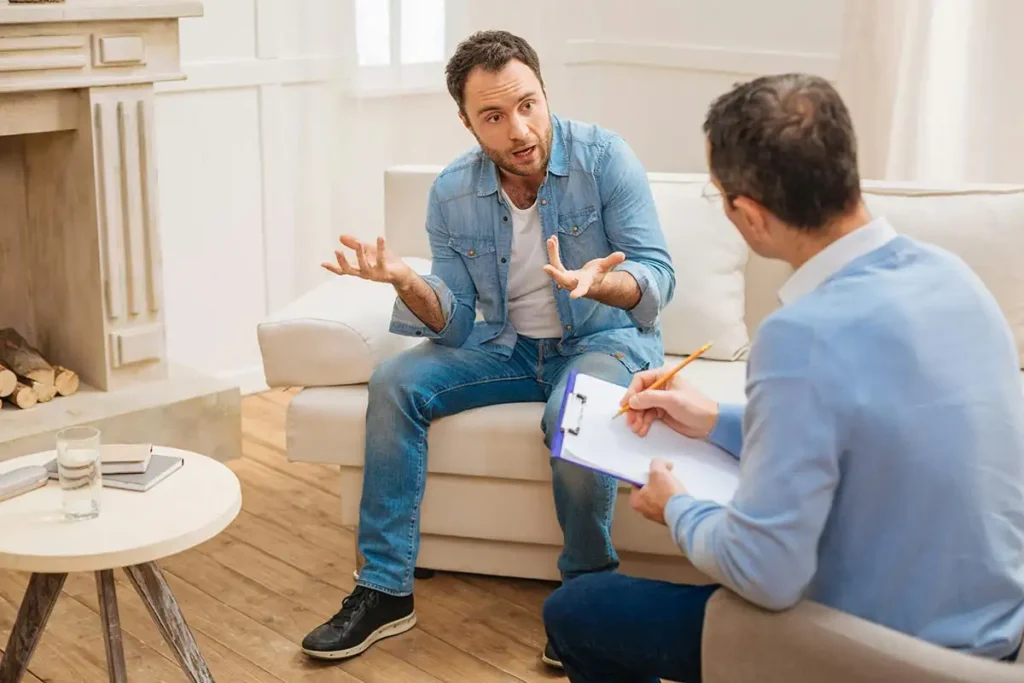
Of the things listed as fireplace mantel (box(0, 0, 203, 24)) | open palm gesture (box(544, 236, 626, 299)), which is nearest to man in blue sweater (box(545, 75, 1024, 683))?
open palm gesture (box(544, 236, 626, 299))

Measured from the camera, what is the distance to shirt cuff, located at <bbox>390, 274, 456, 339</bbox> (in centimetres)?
243

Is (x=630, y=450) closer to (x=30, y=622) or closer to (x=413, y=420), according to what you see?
(x=413, y=420)

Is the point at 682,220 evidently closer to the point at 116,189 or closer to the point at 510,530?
the point at 510,530

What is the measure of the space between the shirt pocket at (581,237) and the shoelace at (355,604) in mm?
730

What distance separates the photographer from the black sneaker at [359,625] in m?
2.32

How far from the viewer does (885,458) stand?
1252mm

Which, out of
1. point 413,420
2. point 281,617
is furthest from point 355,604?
point 413,420

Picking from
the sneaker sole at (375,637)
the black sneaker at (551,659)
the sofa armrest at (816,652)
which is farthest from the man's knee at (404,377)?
the sofa armrest at (816,652)

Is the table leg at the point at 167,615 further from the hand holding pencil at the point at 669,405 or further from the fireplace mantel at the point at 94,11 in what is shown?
the fireplace mantel at the point at 94,11

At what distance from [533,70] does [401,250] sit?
2.36 feet

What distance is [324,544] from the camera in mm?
2828

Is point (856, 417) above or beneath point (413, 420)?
above

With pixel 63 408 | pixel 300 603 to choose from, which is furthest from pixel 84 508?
pixel 63 408

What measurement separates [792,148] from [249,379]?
2789 millimetres
